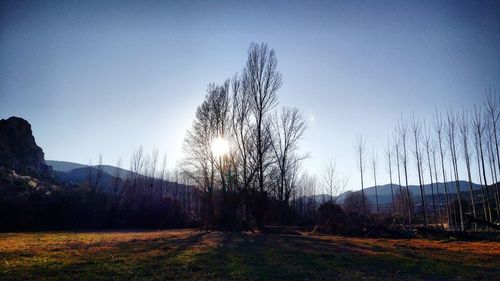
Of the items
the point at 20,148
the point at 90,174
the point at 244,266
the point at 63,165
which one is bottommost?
the point at 244,266

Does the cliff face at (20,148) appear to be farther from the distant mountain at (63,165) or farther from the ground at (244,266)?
the distant mountain at (63,165)

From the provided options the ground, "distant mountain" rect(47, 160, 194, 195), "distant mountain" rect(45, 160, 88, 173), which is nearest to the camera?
the ground

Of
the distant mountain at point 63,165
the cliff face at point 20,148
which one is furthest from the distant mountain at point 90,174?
the cliff face at point 20,148

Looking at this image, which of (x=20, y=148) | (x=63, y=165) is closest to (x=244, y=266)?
(x=20, y=148)

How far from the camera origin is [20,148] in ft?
244

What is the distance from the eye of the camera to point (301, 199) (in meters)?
69.1

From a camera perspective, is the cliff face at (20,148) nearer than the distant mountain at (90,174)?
Yes

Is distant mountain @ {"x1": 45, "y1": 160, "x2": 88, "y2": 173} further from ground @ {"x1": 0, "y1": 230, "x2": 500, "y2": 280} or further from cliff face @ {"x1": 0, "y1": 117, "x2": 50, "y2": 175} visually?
ground @ {"x1": 0, "y1": 230, "x2": 500, "y2": 280}

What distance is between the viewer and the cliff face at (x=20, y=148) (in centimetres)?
6771

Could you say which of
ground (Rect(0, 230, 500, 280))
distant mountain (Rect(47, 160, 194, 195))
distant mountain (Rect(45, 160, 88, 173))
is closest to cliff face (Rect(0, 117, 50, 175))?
distant mountain (Rect(47, 160, 194, 195))

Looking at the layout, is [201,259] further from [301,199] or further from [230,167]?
[301,199]

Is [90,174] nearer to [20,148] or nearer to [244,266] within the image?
[20,148]

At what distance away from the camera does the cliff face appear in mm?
67713

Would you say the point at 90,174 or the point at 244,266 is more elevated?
the point at 90,174
